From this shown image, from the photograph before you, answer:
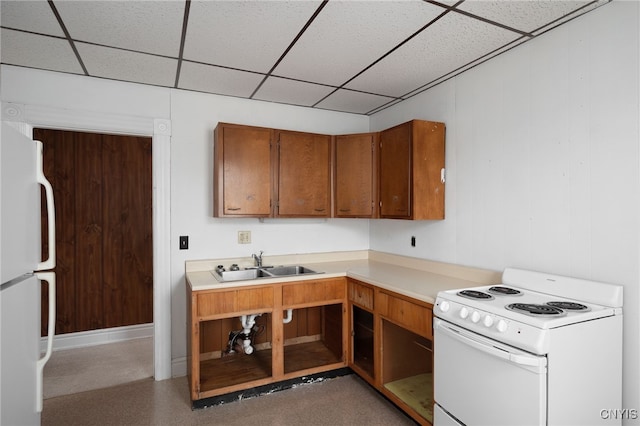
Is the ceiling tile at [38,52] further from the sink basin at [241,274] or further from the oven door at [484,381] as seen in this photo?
the oven door at [484,381]

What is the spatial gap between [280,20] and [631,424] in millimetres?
2647

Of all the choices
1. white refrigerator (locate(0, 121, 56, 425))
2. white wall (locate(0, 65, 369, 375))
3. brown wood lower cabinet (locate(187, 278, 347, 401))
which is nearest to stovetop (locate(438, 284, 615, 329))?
brown wood lower cabinet (locate(187, 278, 347, 401))

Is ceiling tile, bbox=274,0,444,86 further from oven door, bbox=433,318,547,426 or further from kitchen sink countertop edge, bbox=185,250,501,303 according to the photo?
oven door, bbox=433,318,547,426

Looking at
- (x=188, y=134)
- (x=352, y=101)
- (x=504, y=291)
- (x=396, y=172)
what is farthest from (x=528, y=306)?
(x=188, y=134)

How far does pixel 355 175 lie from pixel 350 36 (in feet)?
4.29

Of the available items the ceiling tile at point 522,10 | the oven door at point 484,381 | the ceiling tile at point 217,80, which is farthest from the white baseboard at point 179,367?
the ceiling tile at point 522,10

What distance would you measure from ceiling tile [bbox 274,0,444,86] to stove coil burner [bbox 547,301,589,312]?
159cm

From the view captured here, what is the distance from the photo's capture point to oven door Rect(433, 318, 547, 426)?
4.82 feet

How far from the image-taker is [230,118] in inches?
125

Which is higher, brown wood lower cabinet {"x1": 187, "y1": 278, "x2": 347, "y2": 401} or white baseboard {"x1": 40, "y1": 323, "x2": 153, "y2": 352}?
brown wood lower cabinet {"x1": 187, "y1": 278, "x2": 347, "y2": 401}

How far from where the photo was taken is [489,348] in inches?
63.5

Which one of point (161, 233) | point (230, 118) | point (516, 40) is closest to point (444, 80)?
point (516, 40)

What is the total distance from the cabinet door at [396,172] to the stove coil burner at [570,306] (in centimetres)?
114

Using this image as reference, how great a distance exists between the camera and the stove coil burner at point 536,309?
1568 mm
